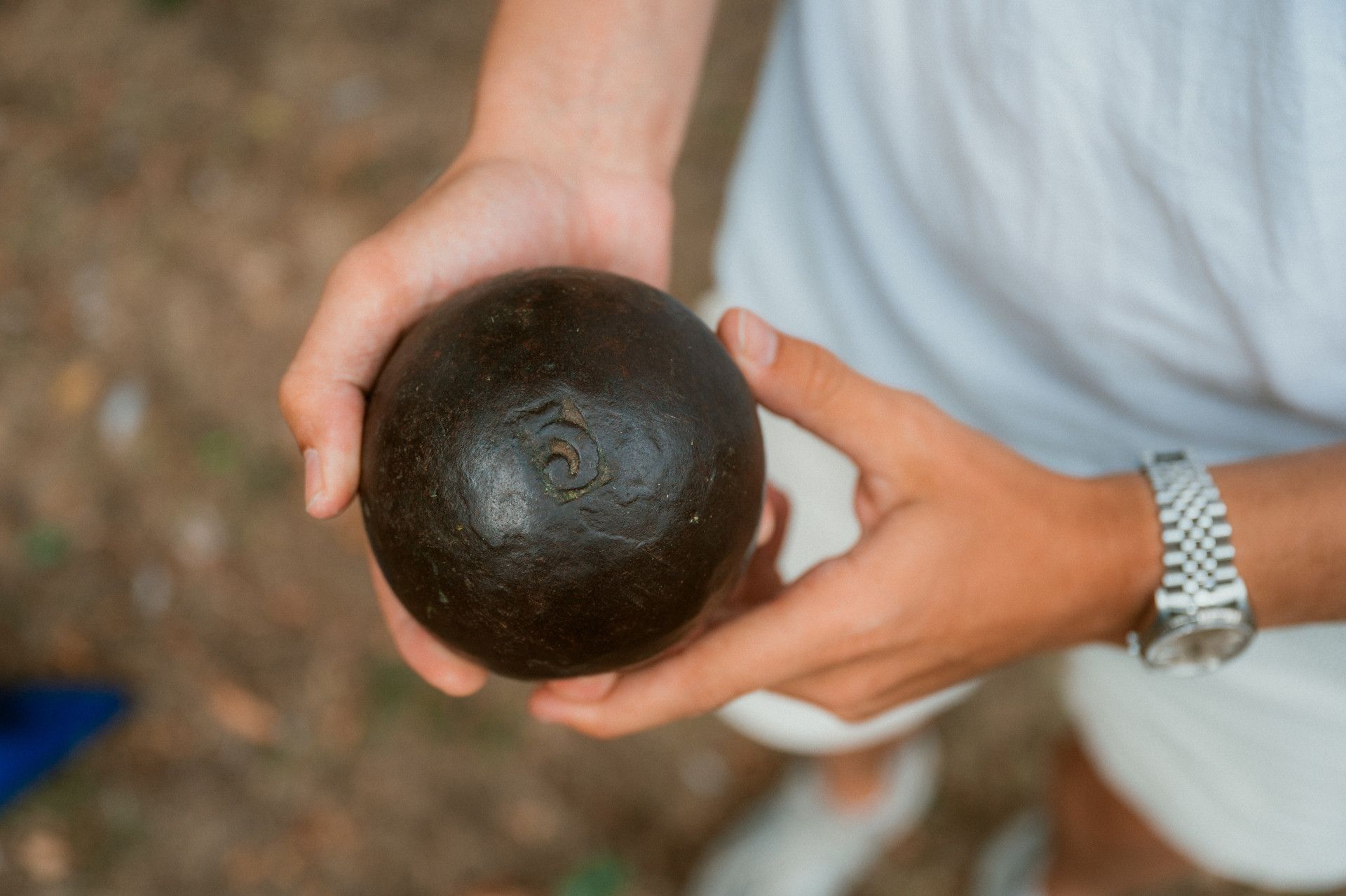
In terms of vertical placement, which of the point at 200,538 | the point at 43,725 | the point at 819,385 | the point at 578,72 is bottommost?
the point at 43,725

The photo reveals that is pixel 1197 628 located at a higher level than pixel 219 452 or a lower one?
higher

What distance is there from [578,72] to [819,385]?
98 centimetres

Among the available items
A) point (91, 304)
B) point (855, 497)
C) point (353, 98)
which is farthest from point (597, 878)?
point (353, 98)

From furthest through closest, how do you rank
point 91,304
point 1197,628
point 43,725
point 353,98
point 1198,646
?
point 353,98 < point 91,304 < point 43,725 < point 1198,646 < point 1197,628

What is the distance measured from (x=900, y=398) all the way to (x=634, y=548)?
62 centimetres

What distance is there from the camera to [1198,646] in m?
2.06

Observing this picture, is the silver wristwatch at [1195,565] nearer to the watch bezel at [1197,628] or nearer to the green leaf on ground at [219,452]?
the watch bezel at [1197,628]

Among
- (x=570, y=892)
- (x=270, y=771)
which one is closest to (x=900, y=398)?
(x=570, y=892)

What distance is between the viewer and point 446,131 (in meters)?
5.29

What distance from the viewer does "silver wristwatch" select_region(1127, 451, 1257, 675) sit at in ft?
6.23

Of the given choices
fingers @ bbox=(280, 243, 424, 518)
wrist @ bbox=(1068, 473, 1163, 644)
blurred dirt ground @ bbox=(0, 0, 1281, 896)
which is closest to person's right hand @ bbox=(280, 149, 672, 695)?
fingers @ bbox=(280, 243, 424, 518)

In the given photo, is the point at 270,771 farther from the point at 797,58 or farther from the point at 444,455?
the point at 797,58

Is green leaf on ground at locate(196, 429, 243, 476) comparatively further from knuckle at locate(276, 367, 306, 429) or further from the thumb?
the thumb

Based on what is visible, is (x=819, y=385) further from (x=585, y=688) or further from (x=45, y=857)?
(x=45, y=857)
